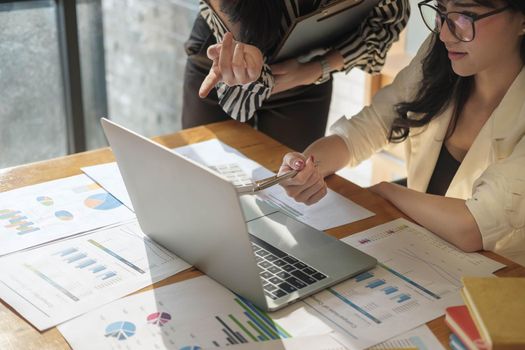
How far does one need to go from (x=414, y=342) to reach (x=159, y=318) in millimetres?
374

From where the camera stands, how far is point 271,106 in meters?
1.94

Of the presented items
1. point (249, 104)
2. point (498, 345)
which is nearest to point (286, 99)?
point (249, 104)

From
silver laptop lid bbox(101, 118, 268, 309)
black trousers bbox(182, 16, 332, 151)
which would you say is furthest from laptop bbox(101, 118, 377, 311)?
black trousers bbox(182, 16, 332, 151)

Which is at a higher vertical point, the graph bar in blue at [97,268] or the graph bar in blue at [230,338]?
the graph bar in blue at [97,268]

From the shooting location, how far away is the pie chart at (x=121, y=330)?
40.2 inches

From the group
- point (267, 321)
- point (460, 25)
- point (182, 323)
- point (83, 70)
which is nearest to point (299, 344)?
point (267, 321)

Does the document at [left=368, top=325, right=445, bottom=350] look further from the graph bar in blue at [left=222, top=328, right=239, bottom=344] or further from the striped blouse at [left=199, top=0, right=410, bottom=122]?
the striped blouse at [left=199, top=0, right=410, bottom=122]

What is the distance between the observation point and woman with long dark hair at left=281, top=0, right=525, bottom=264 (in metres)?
1.32

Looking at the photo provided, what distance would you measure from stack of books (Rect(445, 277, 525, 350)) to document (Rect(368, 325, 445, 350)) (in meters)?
0.03

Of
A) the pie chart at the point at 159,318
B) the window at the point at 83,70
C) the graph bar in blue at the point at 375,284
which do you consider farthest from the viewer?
the window at the point at 83,70

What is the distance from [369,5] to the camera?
1732 millimetres

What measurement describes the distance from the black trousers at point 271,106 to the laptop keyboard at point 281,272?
2.50 feet

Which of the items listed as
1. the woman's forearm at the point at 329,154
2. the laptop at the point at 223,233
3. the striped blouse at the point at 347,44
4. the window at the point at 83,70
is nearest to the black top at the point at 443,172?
the woman's forearm at the point at 329,154

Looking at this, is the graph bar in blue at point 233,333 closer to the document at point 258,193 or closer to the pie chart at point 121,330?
the pie chart at point 121,330
